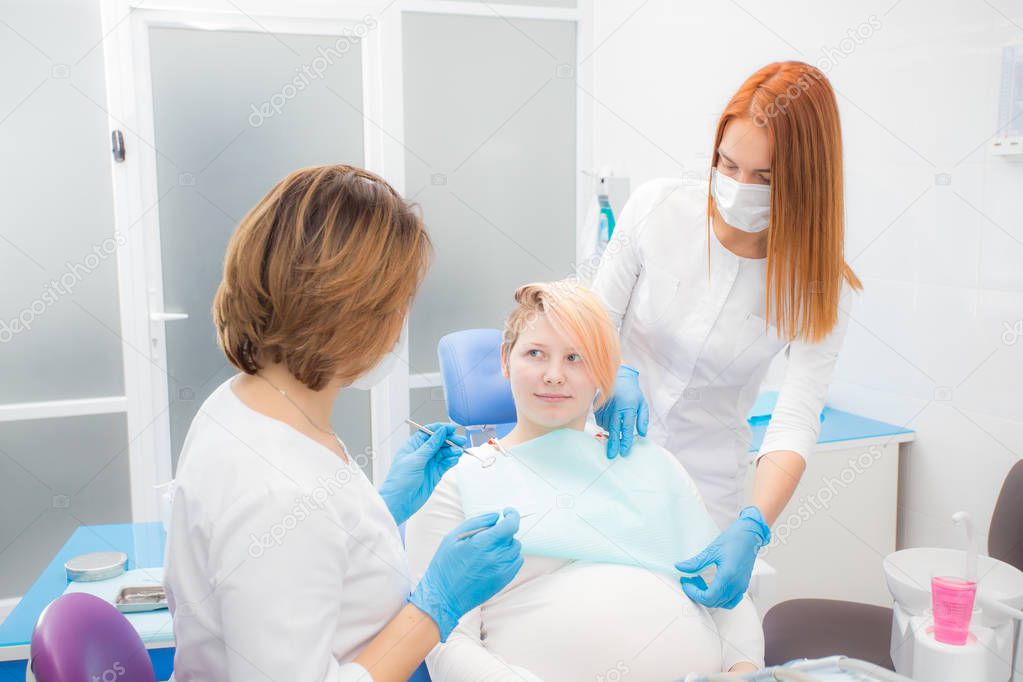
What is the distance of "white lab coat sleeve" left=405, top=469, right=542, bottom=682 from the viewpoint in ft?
4.09

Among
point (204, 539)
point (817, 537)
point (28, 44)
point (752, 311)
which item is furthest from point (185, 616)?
point (28, 44)

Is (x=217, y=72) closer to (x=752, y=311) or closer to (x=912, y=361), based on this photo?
(x=752, y=311)

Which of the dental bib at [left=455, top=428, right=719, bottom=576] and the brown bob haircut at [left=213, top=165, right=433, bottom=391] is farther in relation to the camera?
the dental bib at [left=455, top=428, right=719, bottom=576]

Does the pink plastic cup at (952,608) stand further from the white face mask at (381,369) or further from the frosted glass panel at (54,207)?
the frosted glass panel at (54,207)

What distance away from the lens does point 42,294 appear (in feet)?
9.66

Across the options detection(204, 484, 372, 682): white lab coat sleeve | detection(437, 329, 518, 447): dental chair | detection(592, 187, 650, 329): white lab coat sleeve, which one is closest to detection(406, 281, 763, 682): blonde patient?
detection(592, 187, 650, 329): white lab coat sleeve

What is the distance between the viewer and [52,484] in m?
3.04

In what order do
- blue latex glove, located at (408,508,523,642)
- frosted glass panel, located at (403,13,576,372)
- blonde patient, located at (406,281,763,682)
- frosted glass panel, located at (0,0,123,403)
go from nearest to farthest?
blue latex glove, located at (408,508,523,642)
blonde patient, located at (406,281,763,682)
frosted glass panel, located at (0,0,123,403)
frosted glass panel, located at (403,13,576,372)

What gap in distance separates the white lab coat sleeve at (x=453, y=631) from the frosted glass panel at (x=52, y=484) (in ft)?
6.80

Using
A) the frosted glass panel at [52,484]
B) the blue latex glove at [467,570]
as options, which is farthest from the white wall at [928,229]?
the frosted glass panel at [52,484]

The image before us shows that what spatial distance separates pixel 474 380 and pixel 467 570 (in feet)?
4.83

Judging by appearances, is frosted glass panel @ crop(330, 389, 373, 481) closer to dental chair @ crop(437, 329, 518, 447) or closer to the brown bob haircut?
dental chair @ crop(437, 329, 518, 447)

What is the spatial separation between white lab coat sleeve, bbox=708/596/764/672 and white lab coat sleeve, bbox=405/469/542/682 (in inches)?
13.1

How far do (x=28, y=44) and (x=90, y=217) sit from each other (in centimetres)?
58
